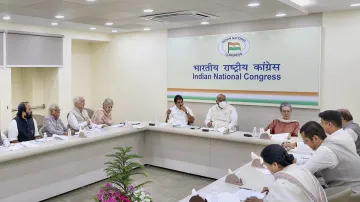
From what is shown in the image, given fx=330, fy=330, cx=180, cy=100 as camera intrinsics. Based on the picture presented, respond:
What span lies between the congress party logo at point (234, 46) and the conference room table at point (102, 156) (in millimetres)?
1944

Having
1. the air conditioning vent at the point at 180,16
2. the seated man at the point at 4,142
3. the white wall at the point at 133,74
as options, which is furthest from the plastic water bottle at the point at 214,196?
the white wall at the point at 133,74

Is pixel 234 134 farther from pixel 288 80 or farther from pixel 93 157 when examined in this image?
pixel 93 157

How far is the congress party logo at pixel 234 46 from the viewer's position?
20.5 feet

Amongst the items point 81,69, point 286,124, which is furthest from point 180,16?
point 81,69

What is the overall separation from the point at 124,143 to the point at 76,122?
89cm

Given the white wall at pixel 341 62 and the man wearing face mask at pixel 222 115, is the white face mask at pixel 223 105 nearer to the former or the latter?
the man wearing face mask at pixel 222 115

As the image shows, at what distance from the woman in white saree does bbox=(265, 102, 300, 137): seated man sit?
9.92ft

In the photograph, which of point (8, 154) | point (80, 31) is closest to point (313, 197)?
point (8, 154)

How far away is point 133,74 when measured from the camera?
318 inches

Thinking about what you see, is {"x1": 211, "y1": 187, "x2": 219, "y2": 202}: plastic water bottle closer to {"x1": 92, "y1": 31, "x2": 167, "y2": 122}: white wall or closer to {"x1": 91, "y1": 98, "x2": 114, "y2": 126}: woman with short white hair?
{"x1": 91, "y1": 98, "x2": 114, "y2": 126}: woman with short white hair

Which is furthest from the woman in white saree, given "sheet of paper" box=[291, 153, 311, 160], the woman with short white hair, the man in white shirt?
the man in white shirt

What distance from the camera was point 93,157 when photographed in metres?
4.93

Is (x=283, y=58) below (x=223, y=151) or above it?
above

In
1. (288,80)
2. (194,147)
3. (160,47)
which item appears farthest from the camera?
(160,47)
